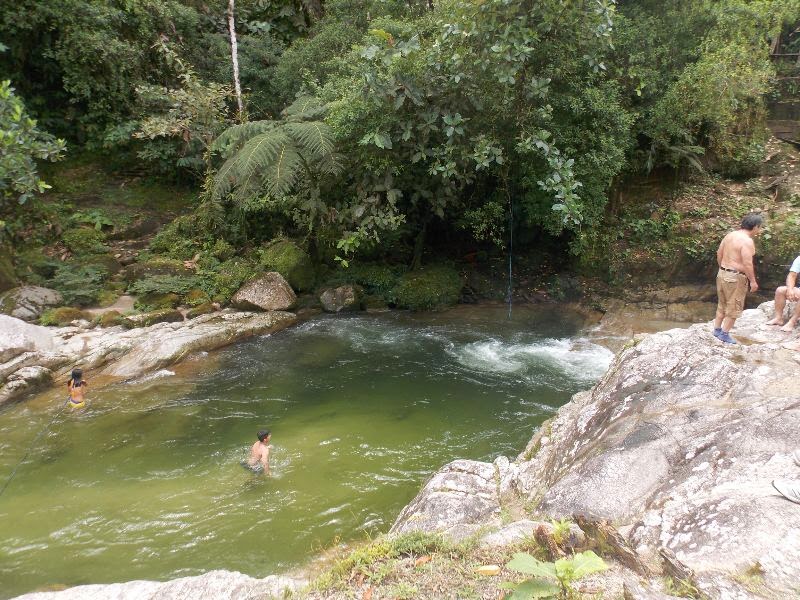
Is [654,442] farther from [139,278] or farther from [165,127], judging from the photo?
[165,127]

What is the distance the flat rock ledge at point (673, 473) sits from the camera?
274cm

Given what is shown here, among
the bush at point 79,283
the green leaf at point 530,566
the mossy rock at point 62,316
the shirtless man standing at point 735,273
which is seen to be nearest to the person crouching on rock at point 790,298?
the shirtless man standing at point 735,273

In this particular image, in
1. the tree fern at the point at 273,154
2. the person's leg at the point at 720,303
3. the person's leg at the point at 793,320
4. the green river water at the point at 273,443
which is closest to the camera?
the green river water at the point at 273,443

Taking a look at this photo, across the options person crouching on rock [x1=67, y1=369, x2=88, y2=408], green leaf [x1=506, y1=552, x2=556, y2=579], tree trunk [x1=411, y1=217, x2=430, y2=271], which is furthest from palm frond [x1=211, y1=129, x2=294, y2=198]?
green leaf [x1=506, y1=552, x2=556, y2=579]

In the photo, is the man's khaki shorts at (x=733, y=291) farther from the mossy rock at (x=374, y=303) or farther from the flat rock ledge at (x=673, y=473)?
the mossy rock at (x=374, y=303)

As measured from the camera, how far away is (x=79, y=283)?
11.0 m

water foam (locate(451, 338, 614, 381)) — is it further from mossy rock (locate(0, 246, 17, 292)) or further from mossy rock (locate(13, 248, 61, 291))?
mossy rock (locate(0, 246, 17, 292))

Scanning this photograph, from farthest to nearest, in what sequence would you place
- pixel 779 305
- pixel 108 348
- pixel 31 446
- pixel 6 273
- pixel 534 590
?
pixel 6 273, pixel 108 348, pixel 31 446, pixel 779 305, pixel 534 590

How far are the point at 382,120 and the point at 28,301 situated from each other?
8072 millimetres

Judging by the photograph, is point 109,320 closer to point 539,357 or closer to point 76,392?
point 76,392

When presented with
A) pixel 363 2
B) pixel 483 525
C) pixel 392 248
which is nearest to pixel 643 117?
pixel 392 248

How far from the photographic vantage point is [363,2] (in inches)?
547

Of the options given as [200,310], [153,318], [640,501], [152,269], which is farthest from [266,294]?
[640,501]

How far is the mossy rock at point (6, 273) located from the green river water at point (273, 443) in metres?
4.28
